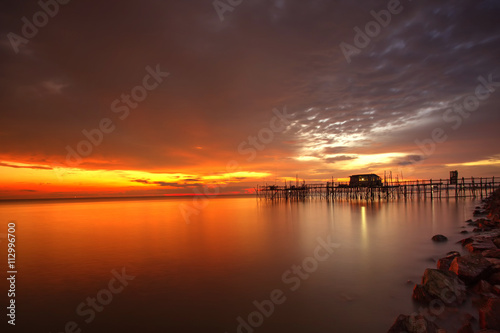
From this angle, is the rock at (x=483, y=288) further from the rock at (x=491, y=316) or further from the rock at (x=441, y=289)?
the rock at (x=491, y=316)

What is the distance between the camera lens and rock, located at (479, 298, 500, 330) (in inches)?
218

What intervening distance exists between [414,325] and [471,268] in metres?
4.05

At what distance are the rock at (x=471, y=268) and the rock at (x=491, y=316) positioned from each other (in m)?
2.37

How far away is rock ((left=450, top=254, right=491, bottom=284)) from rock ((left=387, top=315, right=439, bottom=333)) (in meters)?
3.35

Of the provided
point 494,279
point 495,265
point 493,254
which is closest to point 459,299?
point 494,279

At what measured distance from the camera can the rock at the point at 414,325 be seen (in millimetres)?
5391

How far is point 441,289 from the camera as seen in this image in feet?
23.8

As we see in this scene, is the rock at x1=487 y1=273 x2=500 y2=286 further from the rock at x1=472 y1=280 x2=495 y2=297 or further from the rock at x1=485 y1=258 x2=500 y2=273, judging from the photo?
the rock at x1=472 y1=280 x2=495 y2=297

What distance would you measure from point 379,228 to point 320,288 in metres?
15.2

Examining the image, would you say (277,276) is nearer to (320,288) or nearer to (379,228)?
(320,288)

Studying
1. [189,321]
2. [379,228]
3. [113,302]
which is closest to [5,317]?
[113,302]

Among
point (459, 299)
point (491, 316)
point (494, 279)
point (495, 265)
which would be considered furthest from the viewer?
point (495, 265)

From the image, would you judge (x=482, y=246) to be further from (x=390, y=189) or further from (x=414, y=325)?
(x=390, y=189)

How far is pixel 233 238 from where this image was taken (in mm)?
19953
